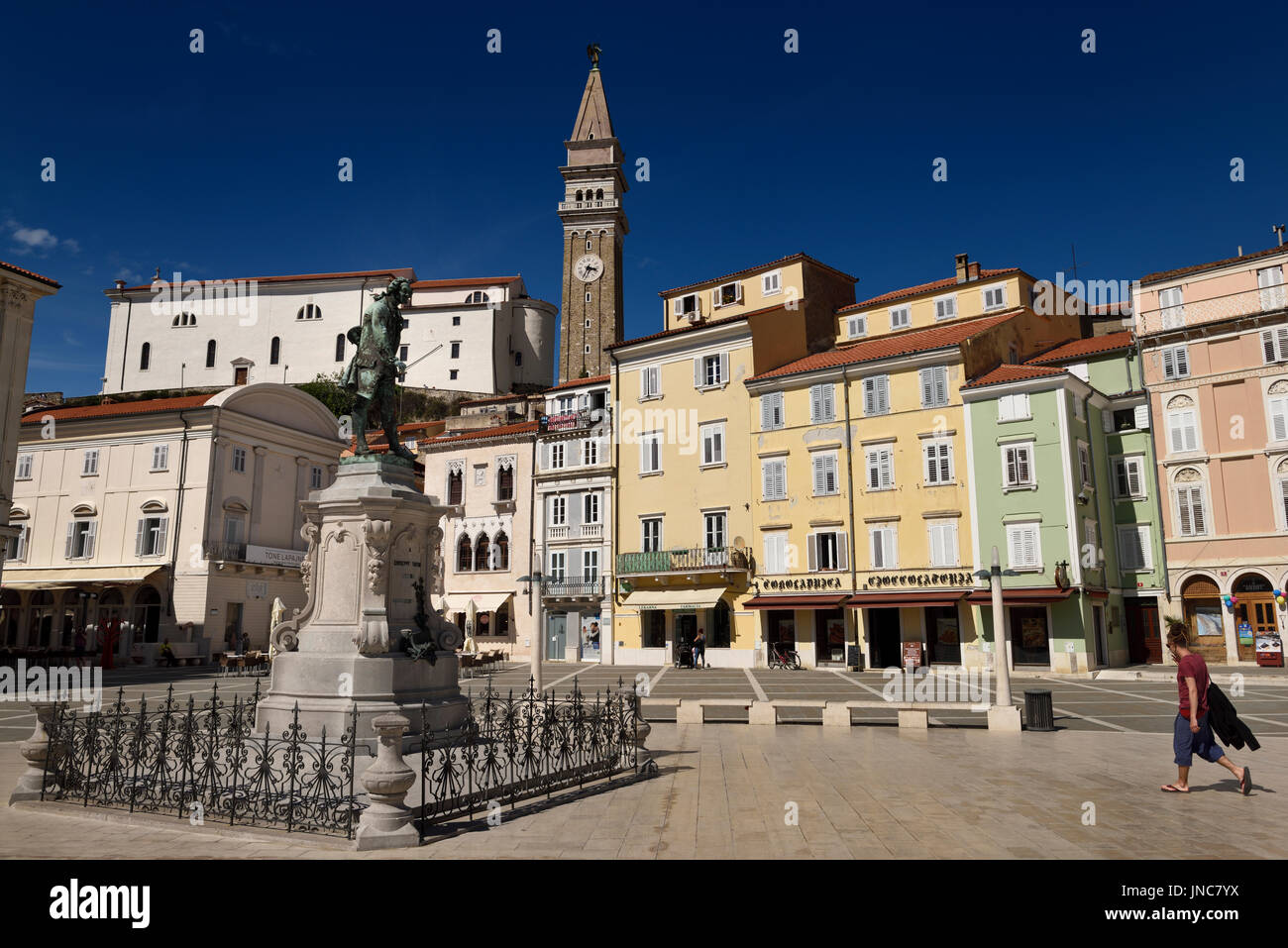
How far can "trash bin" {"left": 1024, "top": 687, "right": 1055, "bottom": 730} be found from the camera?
16.9 m

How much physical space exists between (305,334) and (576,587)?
60.8 m

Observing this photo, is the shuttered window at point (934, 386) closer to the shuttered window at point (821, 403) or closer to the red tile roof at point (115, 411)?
the shuttered window at point (821, 403)

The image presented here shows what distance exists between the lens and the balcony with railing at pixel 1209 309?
35094mm

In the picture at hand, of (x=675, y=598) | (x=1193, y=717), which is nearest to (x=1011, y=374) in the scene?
(x=675, y=598)

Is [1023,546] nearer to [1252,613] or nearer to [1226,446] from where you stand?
[1252,613]

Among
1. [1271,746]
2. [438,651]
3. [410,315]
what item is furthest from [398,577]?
[410,315]

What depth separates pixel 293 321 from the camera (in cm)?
9225

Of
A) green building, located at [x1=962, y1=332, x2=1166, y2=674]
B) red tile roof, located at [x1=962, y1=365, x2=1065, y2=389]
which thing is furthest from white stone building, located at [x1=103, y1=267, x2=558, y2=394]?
green building, located at [x1=962, y1=332, x2=1166, y2=674]

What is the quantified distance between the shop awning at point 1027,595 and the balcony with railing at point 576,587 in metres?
18.7

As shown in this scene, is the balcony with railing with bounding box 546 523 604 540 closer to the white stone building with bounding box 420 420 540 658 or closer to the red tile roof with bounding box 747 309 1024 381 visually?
the white stone building with bounding box 420 420 540 658

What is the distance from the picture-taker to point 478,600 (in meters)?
47.3

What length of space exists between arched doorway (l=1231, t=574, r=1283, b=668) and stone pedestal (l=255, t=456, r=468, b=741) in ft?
113

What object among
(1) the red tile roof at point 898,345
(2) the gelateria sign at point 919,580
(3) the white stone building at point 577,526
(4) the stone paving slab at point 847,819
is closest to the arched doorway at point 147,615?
(3) the white stone building at point 577,526

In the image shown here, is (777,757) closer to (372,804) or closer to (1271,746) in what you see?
(372,804)
